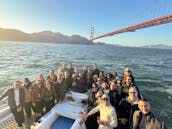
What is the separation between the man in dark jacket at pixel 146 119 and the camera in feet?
7.91

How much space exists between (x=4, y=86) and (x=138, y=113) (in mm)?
9201

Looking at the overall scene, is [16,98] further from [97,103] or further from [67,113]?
[97,103]

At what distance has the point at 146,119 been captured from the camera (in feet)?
8.15

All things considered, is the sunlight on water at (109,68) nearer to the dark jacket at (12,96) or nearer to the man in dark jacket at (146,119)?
the dark jacket at (12,96)

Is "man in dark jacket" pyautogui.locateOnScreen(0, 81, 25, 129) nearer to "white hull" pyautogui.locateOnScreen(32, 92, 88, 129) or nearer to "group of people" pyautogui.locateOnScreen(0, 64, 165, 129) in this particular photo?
"group of people" pyautogui.locateOnScreen(0, 64, 165, 129)

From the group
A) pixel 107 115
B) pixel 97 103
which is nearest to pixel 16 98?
pixel 97 103

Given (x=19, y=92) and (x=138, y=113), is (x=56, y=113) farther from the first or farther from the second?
(x=138, y=113)

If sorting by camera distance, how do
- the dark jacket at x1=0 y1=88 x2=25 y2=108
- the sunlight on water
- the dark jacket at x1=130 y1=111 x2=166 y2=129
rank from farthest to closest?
the sunlight on water < the dark jacket at x1=0 y1=88 x2=25 y2=108 < the dark jacket at x1=130 y1=111 x2=166 y2=129

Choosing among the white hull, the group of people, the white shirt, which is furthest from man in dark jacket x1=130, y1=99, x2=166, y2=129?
the white hull

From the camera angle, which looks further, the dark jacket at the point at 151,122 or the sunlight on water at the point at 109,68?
the sunlight on water at the point at 109,68

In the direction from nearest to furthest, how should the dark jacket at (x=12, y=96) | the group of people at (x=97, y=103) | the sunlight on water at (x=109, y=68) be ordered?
the group of people at (x=97, y=103), the dark jacket at (x=12, y=96), the sunlight on water at (x=109, y=68)

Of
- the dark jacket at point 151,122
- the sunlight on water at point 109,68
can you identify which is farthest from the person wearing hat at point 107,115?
the sunlight on water at point 109,68

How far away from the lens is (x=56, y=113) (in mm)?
4355

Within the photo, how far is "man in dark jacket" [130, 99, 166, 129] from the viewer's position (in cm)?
241
